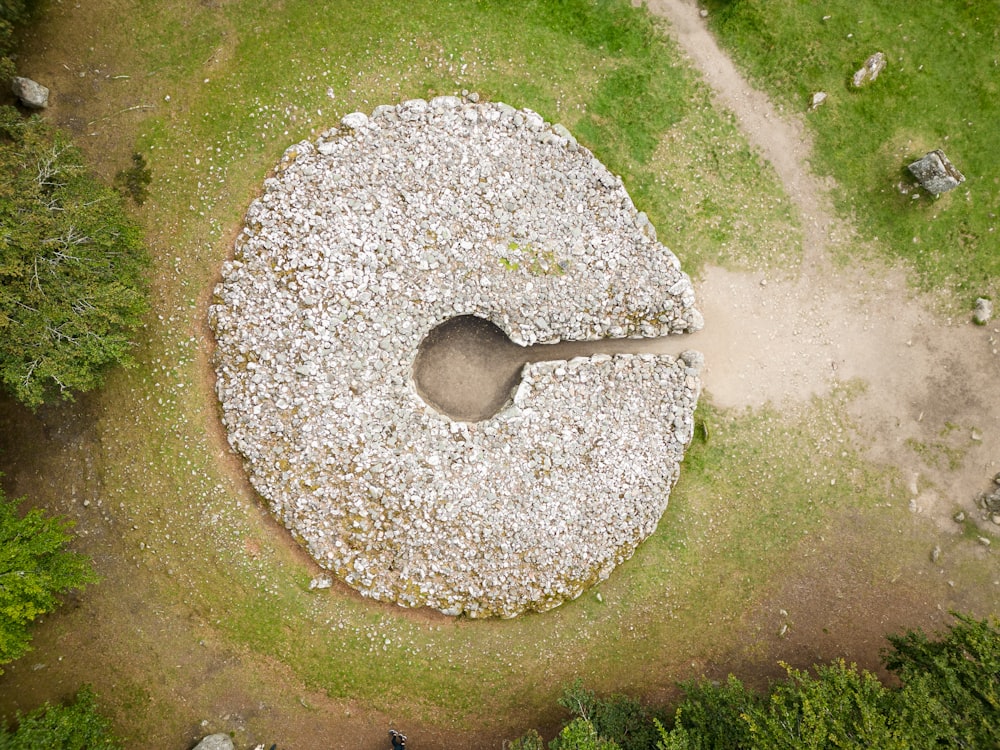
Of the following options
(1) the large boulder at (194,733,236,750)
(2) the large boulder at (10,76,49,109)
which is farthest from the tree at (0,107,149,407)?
(1) the large boulder at (194,733,236,750)

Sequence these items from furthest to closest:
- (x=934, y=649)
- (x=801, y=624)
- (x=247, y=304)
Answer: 1. (x=801, y=624)
2. (x=247, y=304)
3. (x=934, y=649)

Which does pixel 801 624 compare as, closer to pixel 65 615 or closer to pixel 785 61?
pixel 785 61

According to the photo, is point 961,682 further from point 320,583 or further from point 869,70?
point 869,70

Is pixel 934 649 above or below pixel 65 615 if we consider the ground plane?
above

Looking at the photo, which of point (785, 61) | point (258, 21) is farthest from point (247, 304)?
point (785, 61)

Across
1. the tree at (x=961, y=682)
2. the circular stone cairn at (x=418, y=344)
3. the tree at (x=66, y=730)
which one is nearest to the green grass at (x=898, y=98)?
the circular stone cairn at (x=418, y=344)

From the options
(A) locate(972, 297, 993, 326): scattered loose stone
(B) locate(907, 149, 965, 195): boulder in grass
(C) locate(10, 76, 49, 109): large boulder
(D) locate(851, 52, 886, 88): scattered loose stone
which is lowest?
(C) locate(10, 76, 49, 109): large boulder

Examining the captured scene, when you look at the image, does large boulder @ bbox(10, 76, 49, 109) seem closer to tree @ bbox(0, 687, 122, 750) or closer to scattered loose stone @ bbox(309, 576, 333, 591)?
scattered loose stone @ bbox(309, 576, 333, 591)

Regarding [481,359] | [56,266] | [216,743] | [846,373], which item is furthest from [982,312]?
A: [216,743]
